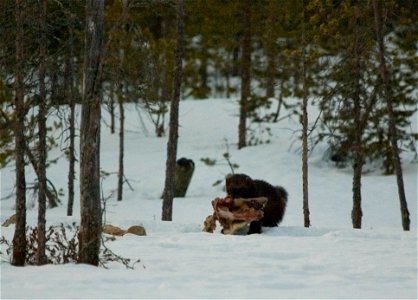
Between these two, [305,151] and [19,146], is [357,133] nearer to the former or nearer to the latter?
[305,151]

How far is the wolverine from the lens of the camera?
13.6 meters

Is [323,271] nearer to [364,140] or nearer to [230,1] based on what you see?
[364,140]

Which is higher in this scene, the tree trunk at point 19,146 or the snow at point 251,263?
the tree trunk at point 19,146

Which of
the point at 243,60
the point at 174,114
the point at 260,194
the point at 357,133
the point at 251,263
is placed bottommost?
the point at 251,263

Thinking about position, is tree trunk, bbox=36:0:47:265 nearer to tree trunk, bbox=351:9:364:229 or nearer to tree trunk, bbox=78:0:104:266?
tree trunk, bbox=78:0:104:266

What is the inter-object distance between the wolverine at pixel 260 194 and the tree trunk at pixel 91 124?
4.49 meters

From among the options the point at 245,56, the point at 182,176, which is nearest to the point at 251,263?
the point at 182,176

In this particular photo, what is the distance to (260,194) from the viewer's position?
14.2m

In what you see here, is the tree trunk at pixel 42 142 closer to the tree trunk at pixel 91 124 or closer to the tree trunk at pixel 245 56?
the tree trunk at pixel 91 124

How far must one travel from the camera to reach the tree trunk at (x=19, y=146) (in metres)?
10.0

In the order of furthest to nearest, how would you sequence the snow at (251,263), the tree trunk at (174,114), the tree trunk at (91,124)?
the tree trunk at (174,114)
the tree trunk at (91,124)
the snow at (251,263)

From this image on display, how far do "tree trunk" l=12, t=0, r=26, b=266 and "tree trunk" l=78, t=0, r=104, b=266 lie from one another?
3.59ft

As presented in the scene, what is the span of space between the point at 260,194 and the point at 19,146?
5688 millimetres

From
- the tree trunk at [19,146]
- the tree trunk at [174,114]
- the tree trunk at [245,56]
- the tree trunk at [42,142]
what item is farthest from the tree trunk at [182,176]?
the tree trunk at [19,146]
